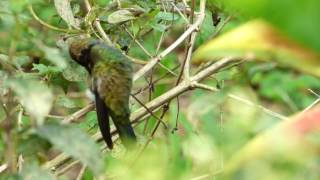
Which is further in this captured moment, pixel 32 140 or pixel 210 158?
pixel 32 140

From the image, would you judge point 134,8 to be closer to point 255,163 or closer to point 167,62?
point 167,62

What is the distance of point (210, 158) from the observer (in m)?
0.76

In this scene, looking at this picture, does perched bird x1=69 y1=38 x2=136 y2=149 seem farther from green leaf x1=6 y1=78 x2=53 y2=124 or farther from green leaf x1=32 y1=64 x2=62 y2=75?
green leaf x1=6 y1=78 x2=53 y2=124

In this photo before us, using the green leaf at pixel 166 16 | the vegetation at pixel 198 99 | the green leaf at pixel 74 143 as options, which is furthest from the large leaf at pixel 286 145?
the green leaf at pixel 166 16

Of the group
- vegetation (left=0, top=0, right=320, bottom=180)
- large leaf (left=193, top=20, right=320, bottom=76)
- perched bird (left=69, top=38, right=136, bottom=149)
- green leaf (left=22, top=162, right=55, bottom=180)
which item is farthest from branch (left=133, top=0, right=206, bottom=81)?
large leaf (left=193, top=20, right=320, bottom=76)

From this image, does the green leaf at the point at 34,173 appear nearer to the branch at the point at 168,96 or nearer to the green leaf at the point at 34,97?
the green leaf at the point at 34,97

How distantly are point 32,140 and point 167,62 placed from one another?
93cm

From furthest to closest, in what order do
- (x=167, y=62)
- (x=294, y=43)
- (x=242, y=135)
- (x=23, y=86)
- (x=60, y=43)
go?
1. (x=167, y=62)
2. (x=60, y=43)
3. (x=23, y=86)
4. (x=242, y=135)
5. (x=294, y=43)

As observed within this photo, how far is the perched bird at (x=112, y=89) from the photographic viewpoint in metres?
1.22

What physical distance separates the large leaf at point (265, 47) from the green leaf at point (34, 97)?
27 cm

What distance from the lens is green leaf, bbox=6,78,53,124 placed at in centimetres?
88

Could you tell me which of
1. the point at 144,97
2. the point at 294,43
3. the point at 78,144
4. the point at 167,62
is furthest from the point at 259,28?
the point at 144,97

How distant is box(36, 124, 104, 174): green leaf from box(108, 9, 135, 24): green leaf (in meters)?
0.58

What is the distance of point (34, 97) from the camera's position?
0.90m
